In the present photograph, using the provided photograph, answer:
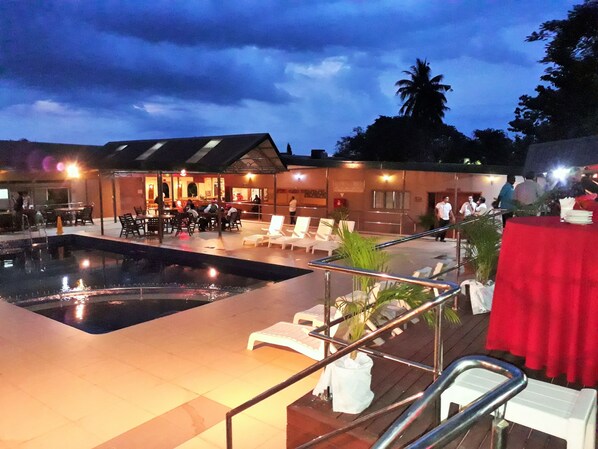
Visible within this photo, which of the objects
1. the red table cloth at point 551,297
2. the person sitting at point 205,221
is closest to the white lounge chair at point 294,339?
the red table cloth at point 551,297

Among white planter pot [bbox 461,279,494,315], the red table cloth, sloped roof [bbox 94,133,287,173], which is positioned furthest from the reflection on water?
the red table cloth

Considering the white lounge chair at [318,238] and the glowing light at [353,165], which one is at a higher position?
the glowing light at [353,165]

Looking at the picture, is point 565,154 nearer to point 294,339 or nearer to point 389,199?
point 294,339

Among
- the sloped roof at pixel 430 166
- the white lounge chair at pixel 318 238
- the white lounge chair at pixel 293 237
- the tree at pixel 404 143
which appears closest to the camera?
the white lounge chair at pixel 318 238

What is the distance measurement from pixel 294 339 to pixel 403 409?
89.5 inches

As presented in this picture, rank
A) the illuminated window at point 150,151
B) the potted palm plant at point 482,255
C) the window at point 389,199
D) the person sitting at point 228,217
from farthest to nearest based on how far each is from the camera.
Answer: the window at point 389,199, the illuminated window at point 150,151, the person sitting at point 228,217, the potted palm plant at point 482,255

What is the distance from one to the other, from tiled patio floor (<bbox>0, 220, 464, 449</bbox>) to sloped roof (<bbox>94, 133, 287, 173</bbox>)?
7.93m

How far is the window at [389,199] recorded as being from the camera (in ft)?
62.0

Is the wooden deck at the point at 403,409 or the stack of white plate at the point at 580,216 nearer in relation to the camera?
the wooden deck at the point at 403,409

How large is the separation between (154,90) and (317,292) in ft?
365

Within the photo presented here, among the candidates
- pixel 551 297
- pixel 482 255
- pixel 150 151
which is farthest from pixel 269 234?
pixel 551 297

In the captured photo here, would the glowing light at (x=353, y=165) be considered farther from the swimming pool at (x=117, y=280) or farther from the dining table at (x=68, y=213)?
the dining table at (x=68, y=213)

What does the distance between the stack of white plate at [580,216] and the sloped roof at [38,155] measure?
17980mm

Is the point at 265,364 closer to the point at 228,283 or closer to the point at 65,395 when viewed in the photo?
the point at 65,395
